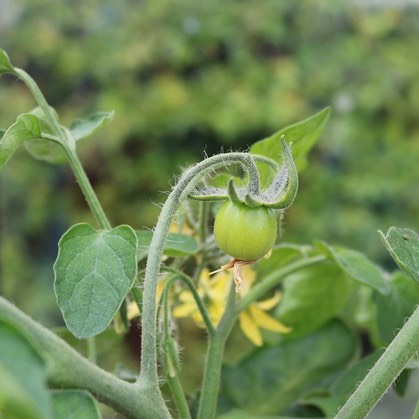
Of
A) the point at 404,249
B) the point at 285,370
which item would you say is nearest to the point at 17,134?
the point at 404,249

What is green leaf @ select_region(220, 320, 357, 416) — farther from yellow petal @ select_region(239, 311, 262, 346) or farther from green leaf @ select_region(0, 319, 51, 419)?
green leaf @ select_region(0, 319, 51, 419)

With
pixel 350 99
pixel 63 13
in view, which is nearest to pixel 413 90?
pixel 350 99

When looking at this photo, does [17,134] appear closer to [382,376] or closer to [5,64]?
[5,64]

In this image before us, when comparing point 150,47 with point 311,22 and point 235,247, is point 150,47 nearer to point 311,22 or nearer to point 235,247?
point 311,22

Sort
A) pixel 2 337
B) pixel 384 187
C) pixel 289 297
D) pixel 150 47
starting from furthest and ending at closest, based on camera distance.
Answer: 1. pixel 150 47
2. pixel 384 187
3. pixel 289 297
4. pixel 2 337

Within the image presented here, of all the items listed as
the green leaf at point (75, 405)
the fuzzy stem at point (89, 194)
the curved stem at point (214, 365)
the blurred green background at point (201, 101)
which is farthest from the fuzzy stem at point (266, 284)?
the blurred green background at point (201, 101)
